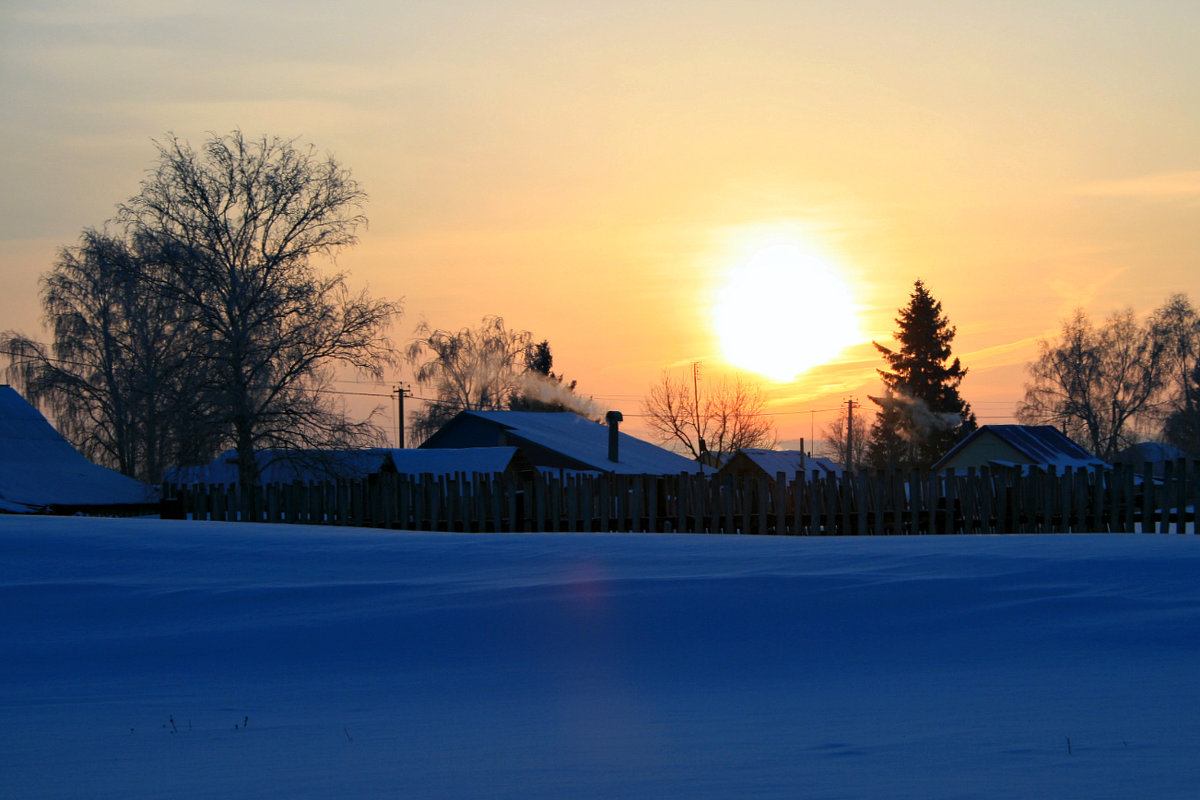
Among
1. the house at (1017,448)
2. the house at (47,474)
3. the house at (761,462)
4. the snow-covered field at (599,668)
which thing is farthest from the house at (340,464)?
the house at (1017,448)

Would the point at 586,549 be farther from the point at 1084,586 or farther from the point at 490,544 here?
the point at 1084,586

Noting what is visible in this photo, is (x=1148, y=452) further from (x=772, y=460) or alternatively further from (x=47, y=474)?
(x=47, y=474)

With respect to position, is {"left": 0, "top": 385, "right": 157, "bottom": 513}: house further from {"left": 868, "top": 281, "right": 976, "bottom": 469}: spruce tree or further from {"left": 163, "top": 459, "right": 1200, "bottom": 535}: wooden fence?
{"left": 868, "top": 281, "right": 976, "bottom": 469}: spruce tree

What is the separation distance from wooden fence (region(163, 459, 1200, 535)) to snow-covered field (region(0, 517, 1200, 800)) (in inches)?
183

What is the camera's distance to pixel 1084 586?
6.98 metres

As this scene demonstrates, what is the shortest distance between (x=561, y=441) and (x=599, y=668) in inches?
1398

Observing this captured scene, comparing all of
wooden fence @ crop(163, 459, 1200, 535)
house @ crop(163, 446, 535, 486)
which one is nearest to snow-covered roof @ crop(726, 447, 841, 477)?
house @ crop(163, 446, 535, 486)

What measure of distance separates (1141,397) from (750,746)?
63.5 m

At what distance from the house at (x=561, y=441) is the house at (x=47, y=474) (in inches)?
553

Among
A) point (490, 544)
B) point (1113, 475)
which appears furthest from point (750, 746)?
point (1113, 475)

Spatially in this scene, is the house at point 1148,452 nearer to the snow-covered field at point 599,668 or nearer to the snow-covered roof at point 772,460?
the snow-covered roof at point 772,460

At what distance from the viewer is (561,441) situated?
41.4 metres

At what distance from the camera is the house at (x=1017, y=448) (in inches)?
1777

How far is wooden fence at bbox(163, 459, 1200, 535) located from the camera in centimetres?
1372
